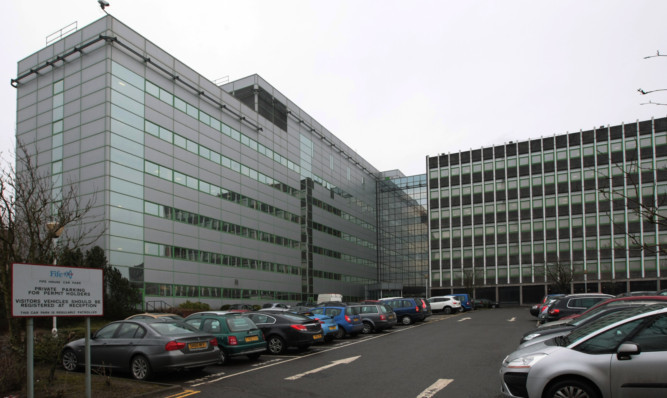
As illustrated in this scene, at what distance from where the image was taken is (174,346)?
11453 millimetres

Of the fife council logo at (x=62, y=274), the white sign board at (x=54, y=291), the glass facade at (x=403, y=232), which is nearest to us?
the white sign board at (x=54, y=291)

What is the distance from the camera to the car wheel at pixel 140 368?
11375mm

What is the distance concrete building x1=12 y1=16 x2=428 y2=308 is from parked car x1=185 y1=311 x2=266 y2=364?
1996 cm

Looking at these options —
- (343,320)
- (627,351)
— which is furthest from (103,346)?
(343,320)

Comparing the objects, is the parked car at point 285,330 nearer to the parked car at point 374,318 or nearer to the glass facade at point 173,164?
the parked car at point 374,318

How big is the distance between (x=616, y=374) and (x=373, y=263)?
77.1m

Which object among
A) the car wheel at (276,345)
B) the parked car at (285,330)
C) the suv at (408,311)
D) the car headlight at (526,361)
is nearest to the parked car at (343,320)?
the parked car at (285,330)

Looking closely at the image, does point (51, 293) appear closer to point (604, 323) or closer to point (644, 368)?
point (604, 323)

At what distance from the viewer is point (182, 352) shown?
37.8ft

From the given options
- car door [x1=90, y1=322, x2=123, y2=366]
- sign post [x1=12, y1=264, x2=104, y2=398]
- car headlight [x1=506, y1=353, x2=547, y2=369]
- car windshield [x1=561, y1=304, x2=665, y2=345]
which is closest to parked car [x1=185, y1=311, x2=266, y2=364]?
car door [x1=90, y1=322, x2=123, y2=366]

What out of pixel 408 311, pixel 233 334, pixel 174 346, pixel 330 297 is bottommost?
pixel 330 297

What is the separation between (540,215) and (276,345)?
217 ft

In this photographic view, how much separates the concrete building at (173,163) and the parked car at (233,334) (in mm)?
19961

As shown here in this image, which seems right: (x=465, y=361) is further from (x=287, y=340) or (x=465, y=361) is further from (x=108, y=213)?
(x=108, y=213)
